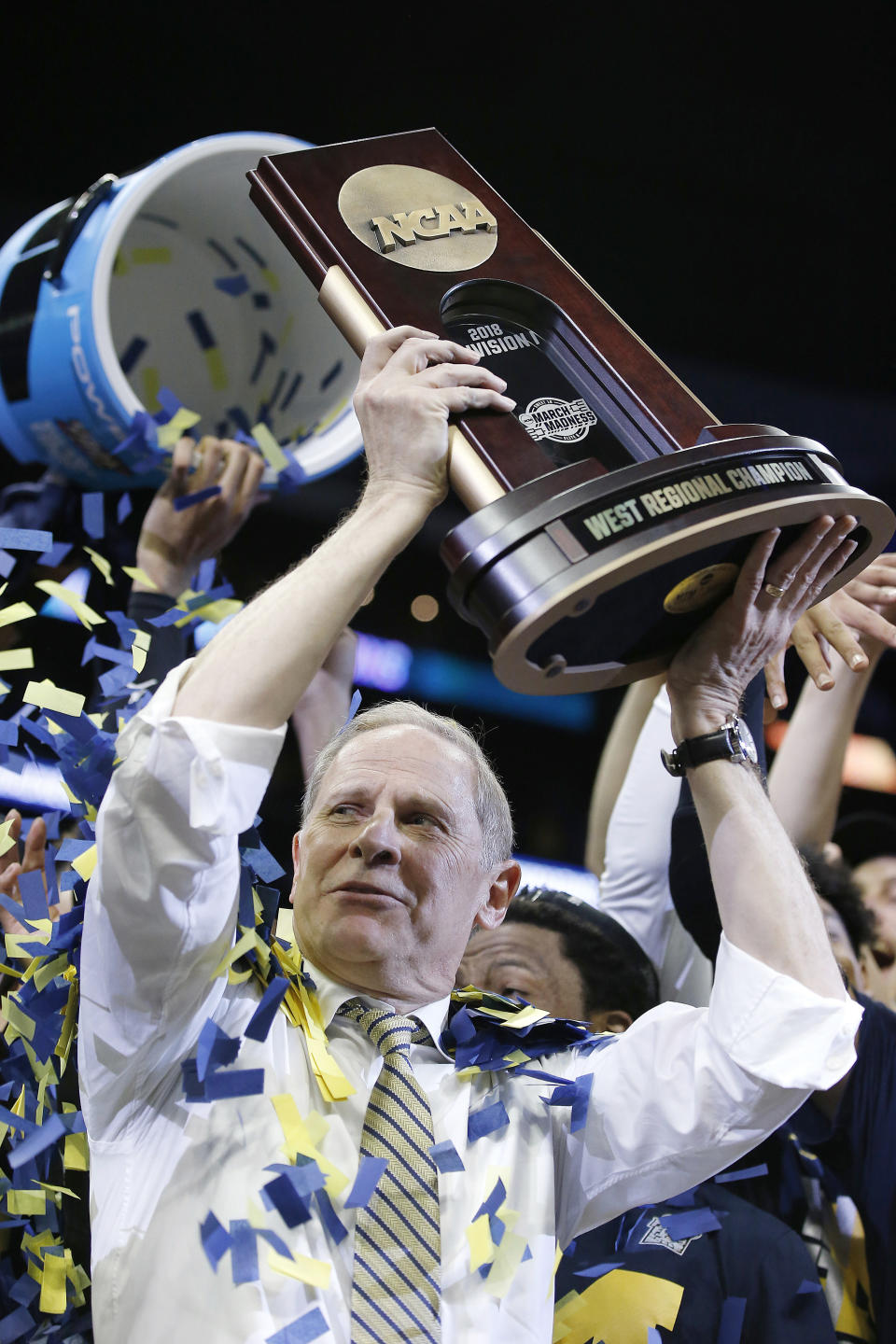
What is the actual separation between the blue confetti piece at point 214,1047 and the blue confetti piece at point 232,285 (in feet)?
3.51

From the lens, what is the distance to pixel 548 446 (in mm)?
1060

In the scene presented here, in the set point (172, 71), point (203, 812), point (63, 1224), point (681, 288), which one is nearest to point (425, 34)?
point (172, 71)

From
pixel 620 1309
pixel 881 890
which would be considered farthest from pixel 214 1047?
pixel 881 890

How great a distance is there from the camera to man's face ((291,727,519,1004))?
120 centimetres

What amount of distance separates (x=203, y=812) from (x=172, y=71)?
1860 millimetres

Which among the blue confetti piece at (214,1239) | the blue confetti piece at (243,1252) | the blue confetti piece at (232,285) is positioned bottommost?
the blue confetti piece at (243,1252)

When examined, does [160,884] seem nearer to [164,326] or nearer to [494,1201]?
[494,1201]

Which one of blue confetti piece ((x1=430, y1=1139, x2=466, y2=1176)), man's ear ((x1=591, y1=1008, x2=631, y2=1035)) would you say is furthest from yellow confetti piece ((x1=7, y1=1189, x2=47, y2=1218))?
man's ear ((x1=591, y1=1008, x2=631, y2=1035))

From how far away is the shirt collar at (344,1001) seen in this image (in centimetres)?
120

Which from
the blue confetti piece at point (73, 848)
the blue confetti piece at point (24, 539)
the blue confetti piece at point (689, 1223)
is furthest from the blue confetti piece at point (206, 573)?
the blue confetti piece at point (689, 1223)

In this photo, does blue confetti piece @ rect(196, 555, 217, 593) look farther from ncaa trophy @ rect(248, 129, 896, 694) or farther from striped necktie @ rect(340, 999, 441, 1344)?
striped necktie @ rect(340, 999, 441, 1344)

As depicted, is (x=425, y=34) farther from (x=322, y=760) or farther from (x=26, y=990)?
(x=26, y=990)

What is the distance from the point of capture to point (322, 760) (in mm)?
1405

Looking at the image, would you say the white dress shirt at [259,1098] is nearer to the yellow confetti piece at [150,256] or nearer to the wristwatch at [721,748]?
the wristwatch at [721,748]
